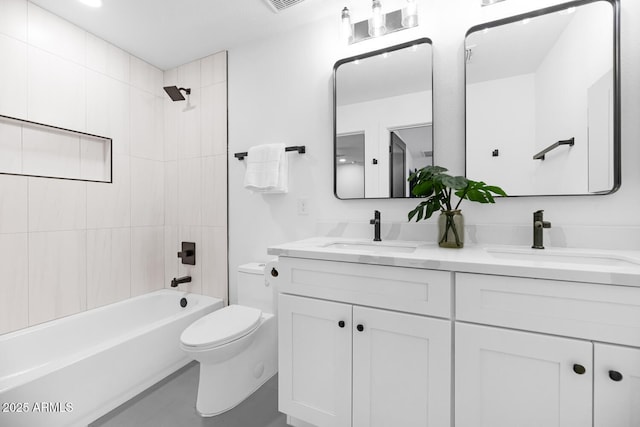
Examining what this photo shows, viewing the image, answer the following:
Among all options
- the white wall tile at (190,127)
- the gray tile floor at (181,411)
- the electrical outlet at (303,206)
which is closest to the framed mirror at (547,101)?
the electrical outlet at (303,206)

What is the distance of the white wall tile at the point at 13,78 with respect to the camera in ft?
5.39

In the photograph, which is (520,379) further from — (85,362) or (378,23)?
(85,362)

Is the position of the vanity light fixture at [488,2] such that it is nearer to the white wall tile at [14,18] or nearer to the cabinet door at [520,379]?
the cabinet door at [520,379]

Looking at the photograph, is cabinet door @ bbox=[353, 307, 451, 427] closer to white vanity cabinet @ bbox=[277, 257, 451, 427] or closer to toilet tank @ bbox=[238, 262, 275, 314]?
white vanity cabinet @ bbox=[277, 257, 451, 427]

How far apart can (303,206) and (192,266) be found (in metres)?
1.19

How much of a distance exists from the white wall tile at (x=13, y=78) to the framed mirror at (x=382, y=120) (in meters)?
1.90

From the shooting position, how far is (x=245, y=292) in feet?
6.37

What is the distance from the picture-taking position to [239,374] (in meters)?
1.65

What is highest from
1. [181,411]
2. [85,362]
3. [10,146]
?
[10,146]

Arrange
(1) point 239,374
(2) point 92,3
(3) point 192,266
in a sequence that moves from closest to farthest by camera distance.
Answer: (1) point 239,374 < (2) point 92,3 < (3) point 192,266

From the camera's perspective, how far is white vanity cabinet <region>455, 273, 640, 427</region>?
835mm

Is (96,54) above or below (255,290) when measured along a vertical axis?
above

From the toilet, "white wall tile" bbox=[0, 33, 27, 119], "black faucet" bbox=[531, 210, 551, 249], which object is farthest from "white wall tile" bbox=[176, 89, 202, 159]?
"black faucet" bbox=[531, 210, 551, 249]

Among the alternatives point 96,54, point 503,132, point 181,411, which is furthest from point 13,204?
point 503,132
